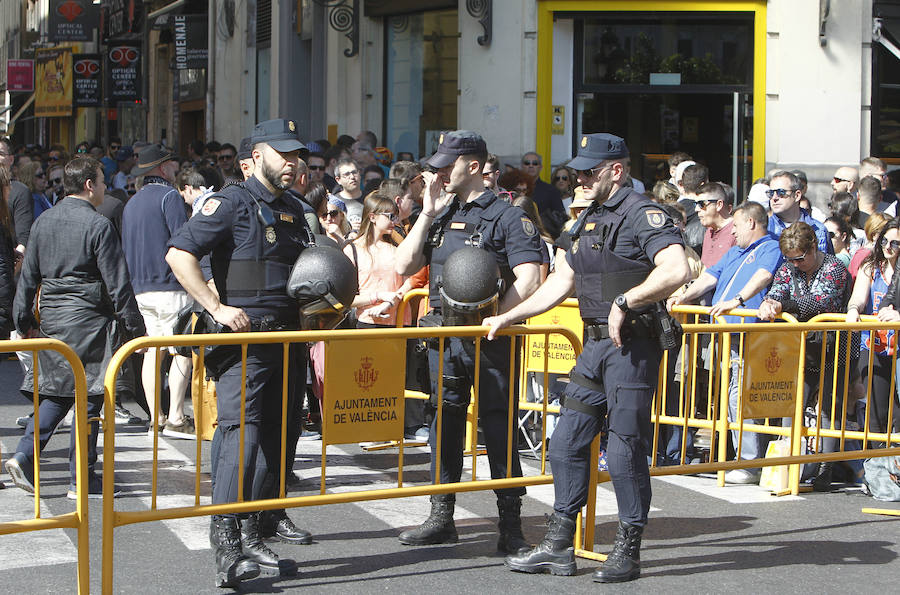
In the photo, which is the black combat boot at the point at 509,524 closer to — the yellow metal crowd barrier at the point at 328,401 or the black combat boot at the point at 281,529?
the yellow metal crowd barrier at the point at 328,401

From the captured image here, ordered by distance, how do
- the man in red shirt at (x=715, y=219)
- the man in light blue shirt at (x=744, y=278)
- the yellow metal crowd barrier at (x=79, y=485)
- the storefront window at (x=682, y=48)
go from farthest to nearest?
the storefront window at (x=682, y=48) → the man in red shirt at (x=715, y=219) → the man in light blue shirt at (x=744, y=278) → the yellow metal crowd barrier at (x=79, y=485)

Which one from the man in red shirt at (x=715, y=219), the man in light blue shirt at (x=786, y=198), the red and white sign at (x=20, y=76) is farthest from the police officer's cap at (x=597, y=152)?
the red and white sign at (x=20, y=76)

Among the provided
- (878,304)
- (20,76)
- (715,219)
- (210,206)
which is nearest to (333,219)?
(715,219)

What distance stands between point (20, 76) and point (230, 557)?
42501 mm

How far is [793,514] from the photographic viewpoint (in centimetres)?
747

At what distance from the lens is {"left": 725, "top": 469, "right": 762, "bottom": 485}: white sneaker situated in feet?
27.6

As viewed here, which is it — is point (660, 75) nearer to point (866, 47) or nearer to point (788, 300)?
point (866, 47)

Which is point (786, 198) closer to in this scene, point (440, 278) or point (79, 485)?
point (440, 278)

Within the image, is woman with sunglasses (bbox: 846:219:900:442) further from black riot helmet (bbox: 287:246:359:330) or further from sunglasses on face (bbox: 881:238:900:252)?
black riot helmet (bbox: 287:246:359:330)

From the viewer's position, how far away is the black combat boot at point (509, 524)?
249 inches

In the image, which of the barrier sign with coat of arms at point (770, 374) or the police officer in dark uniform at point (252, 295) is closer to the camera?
the police officer in dark uniform at point (252, 295)

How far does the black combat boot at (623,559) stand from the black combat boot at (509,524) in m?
0.52

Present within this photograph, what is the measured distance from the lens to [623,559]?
590 centimetres

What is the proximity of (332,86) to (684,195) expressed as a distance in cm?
928
